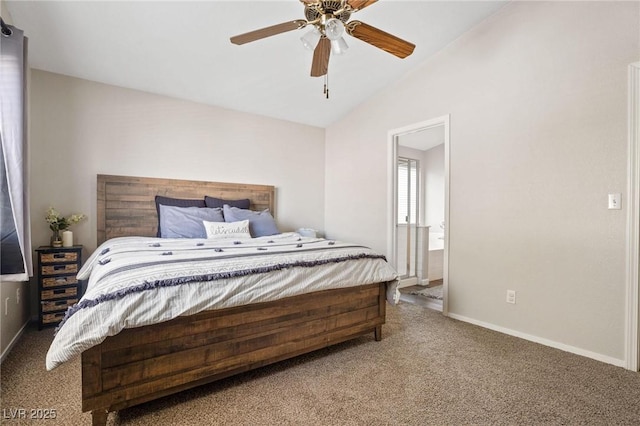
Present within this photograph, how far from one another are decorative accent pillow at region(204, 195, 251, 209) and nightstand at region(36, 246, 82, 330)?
1.31 m

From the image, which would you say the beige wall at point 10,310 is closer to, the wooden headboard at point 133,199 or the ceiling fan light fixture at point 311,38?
the wooden headboard at point 133,199

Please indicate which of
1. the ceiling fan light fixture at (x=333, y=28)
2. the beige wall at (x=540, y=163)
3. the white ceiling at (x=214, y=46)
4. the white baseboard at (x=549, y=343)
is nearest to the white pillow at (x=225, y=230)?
the white ceiling at (x=214, y=46)

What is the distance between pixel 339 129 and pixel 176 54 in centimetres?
246

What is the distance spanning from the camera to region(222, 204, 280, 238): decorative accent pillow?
11.6 ft

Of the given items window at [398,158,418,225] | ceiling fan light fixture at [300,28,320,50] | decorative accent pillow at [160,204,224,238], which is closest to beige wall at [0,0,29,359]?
decorative accent pillow at [160,204,224,238]

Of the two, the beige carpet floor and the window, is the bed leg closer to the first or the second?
the beige carpet floor

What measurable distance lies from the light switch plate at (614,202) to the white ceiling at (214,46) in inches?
77.5

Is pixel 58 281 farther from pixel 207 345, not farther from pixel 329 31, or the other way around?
pixel 329 31

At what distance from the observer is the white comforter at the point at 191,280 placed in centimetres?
145

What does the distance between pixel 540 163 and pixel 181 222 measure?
3.36 meters

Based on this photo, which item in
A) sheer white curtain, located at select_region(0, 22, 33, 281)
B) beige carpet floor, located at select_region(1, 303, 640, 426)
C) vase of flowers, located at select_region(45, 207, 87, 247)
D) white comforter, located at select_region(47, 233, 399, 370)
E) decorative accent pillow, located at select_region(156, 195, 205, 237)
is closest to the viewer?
white comforter, located at select_region(47, 233, 399, 370)

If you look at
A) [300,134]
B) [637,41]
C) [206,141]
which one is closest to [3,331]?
[206,141]

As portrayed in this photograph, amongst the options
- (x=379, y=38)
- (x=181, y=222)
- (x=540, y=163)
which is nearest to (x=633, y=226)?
(x=540, y=163)

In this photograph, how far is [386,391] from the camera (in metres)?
1.92
